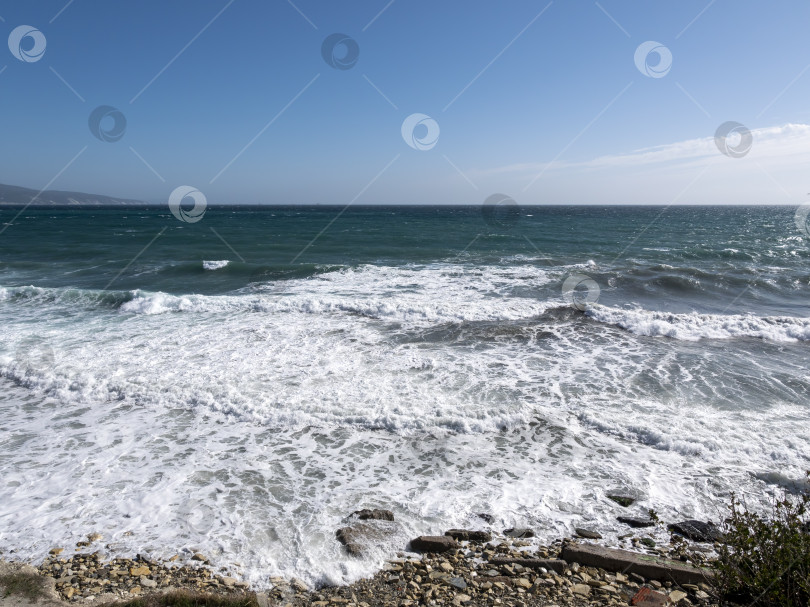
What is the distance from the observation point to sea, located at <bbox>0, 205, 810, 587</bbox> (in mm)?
Answer: 5520

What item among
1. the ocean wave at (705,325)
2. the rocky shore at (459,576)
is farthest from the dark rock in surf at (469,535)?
the ocean wave at (705,325)

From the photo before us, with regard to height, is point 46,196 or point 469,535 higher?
point 46,196

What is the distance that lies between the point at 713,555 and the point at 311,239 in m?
38.1

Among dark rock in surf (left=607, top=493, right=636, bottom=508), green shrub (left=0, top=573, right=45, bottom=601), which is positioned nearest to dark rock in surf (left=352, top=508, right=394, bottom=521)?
dark rock in surf (left=607, top=493, right=636, bottom=508)

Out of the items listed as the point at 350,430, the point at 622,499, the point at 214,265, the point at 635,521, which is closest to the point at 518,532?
the point at 635,521

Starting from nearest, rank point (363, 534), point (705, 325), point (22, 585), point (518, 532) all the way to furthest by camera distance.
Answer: point (22, 585) → point (363, 534) → point (518, 532) → point (705, 325)

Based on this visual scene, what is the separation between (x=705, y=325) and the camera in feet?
47.1

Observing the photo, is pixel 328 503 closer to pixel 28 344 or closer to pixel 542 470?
pixel 542 470

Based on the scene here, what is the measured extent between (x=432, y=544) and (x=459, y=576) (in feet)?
1.63

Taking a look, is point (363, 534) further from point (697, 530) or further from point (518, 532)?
point (697, 530)

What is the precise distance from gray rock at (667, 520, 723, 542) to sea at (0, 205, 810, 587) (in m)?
0.18

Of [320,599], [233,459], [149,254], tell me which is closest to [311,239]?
[149,254]

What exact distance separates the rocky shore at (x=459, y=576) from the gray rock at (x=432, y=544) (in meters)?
0.01

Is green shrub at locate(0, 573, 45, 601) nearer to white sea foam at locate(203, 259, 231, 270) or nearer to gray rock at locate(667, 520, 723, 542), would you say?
gray rock at locate(667, 520, 723, 542)
